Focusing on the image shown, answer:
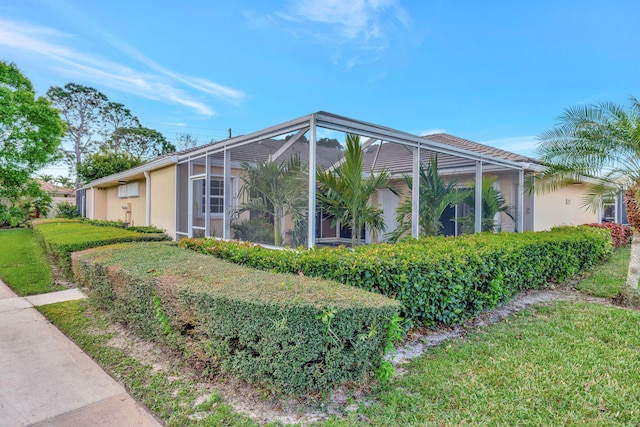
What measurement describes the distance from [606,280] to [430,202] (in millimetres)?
3911

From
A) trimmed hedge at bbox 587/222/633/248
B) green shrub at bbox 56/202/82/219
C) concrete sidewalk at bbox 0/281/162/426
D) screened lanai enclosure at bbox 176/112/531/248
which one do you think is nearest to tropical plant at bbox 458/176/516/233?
screened lanai enclosure at bbox 176/112/531/248

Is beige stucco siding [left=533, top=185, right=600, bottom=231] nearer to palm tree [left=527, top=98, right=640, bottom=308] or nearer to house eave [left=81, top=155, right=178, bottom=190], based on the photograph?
palm tree [left=527, top=98, right=640, bottom=308]

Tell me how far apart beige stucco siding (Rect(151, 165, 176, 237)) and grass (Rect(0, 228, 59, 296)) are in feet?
10.1

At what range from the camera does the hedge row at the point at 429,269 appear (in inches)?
158

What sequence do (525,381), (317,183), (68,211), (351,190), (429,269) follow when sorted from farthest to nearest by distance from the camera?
1. (68,211)
2. (351,190)
3. (317,183)
4. (429,269)
5. (525,381)

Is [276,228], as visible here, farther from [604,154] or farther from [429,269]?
[604,154]

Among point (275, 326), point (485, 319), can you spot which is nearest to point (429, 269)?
point (485, 319)

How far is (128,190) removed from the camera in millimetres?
14844

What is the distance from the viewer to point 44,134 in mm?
14086

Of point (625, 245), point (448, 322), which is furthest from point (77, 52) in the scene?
point (625, 245)

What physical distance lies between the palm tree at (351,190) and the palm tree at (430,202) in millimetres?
1136

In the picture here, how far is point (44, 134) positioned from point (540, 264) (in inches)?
689

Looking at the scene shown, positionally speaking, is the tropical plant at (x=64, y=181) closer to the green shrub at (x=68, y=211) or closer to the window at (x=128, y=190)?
the green shrub at (x=68, y=211)

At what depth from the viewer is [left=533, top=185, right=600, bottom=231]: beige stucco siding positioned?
38.1 feet
